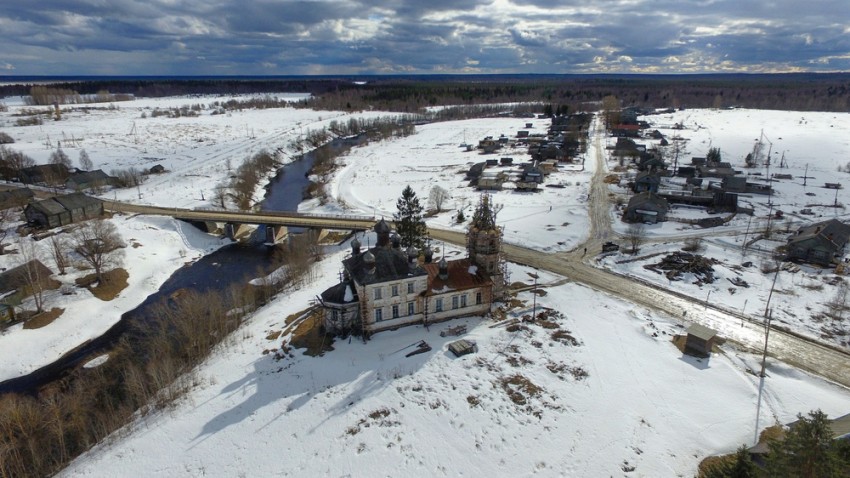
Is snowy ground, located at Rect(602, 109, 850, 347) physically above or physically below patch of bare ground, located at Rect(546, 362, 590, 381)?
above

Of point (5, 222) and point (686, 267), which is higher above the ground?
point (5, 222)

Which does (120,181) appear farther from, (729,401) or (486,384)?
(729,401)

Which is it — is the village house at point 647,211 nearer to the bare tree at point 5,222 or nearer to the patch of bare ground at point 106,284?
the patch of bare ground at point 106,284

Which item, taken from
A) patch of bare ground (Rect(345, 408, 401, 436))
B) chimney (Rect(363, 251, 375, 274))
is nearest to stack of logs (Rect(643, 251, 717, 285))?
chimney (Rect(363, 251, 375, 274))

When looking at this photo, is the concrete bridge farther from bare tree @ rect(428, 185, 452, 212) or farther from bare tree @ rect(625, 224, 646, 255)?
bare tree @ rect(625, 224, 646, 255)

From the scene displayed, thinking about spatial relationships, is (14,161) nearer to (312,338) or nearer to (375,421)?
(312,338)

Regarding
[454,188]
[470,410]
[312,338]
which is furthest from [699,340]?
[454,188]

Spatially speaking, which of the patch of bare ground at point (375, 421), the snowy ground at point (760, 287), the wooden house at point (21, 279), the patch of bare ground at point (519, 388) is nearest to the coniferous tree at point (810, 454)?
the patch of bare ground at point (519, 388)
